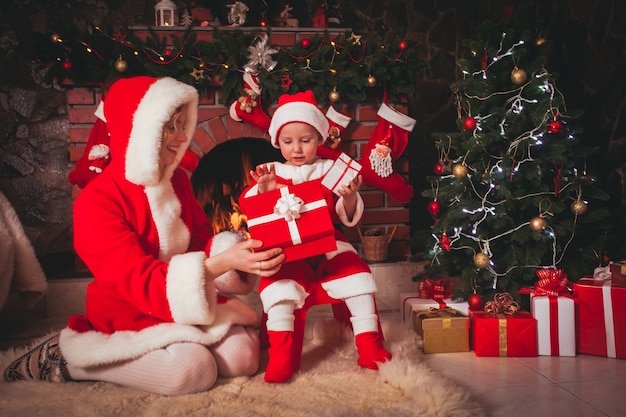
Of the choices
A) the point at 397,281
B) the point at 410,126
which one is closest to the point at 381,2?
the point at 410,126

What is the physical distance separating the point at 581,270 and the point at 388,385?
4.16ft

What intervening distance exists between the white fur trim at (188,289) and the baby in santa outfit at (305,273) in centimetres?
25

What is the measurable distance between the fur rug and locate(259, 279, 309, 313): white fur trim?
0.25m

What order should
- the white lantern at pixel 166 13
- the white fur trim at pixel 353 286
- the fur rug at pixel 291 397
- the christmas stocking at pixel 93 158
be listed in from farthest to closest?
the white lantern at pixel 166 13
the christmas stocking at pixel 93 158
the white fur trim at pixel 353 286
the fur rug at pixel 291 397

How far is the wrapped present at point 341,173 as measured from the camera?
1.80 m

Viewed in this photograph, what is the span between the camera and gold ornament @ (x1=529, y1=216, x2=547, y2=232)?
2082 millimetres

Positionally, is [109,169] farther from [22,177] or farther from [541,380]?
[22,177]

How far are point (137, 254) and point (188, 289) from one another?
0.65ft

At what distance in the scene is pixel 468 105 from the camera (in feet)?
7.63

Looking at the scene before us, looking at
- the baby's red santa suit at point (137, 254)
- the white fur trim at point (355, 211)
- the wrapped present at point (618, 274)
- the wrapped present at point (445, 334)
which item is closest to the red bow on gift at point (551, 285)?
the wrapped present at point (618, 274)

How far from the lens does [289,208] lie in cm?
148

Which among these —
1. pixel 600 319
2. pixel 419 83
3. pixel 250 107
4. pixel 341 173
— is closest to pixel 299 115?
pixel 341 173

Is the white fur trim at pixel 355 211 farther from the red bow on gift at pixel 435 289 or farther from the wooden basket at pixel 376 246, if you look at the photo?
the wooden basket at pixel 376 246

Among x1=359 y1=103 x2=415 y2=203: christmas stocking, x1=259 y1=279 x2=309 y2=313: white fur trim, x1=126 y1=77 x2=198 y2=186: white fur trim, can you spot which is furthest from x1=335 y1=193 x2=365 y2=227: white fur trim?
x1=359 y1=103 x2=415 y2=203: christmas stocking
